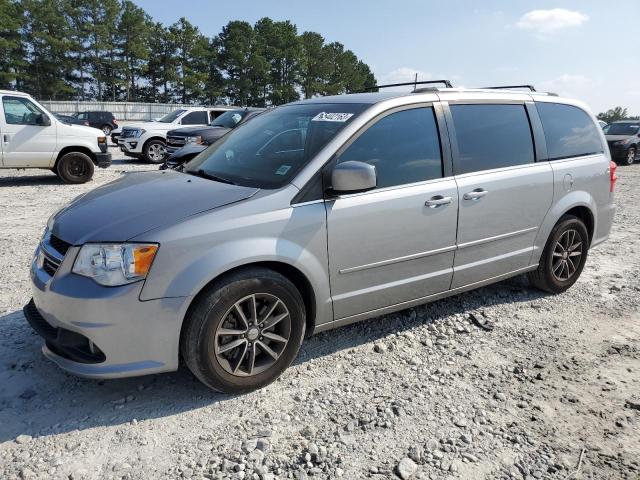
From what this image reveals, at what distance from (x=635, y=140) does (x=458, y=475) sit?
22.1m

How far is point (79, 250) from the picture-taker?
282cm

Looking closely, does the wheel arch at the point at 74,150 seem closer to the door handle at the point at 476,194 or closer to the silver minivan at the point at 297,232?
the silver minivan at the point at 297,232

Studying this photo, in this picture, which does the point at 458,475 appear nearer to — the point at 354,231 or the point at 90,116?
the point at 354,231

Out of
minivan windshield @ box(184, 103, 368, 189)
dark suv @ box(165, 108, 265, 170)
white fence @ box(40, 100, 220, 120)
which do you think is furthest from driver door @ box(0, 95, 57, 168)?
white fence @ box(40, 100, 220, 120)

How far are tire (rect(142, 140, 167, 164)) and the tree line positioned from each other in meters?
45.2

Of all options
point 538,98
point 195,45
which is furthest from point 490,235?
point 195,45

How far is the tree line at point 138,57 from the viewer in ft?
179

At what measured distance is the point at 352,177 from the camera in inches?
123

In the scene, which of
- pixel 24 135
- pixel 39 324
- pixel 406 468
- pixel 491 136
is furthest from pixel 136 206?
pixel 24 135

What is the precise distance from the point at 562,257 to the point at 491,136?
1.51 meters

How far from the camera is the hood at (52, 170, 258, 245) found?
2855mm

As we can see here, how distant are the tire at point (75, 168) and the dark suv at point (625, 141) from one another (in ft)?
60.2

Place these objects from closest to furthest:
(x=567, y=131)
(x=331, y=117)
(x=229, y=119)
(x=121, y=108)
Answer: (x=331, y=117)
(x=567, y=131)
(x=229, y=119)
(x=121, y=108)

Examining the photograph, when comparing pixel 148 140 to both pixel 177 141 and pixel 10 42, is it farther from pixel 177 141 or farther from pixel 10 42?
pixel 10 42
